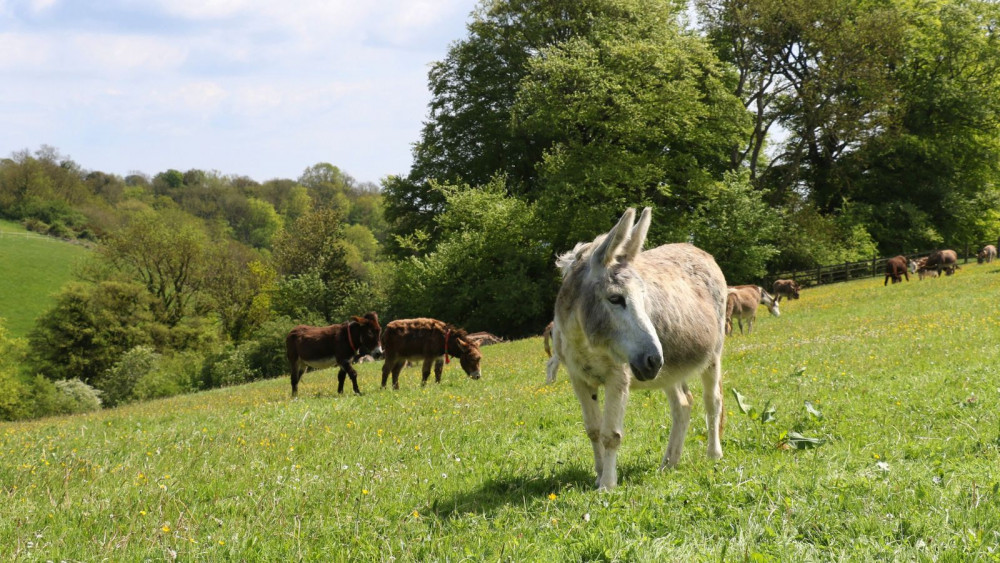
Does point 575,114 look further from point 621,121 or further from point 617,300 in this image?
point 617,300

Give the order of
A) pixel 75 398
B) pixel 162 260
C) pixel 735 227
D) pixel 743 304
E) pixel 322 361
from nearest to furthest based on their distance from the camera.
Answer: pixel 322 361 → pixel 743 304 → pixel 735 227 → pixel 75 398 → pixel 162 260

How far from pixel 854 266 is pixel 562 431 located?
49.6m

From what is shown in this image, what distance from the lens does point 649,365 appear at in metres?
4.74

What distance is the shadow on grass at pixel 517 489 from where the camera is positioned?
5.41 metres

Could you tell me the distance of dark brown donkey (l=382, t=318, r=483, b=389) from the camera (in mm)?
17344

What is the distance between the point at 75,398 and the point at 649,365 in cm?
5131

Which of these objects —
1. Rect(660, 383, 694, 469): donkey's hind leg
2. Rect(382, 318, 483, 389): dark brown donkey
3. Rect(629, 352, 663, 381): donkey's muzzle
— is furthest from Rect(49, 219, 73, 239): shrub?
Rect(629, 352, 663, 381): donkey's muzzle

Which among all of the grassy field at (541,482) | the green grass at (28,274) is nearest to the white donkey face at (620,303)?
the grassy field at (541,482)

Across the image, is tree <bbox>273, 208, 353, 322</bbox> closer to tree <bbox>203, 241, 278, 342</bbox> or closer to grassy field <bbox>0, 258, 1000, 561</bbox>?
tree <bbox>203, 241, 278, 342</bbox>

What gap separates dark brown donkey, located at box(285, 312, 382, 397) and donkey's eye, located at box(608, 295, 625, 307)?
1224 centimetres

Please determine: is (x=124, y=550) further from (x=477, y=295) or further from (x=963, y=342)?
(x=477, y=295)

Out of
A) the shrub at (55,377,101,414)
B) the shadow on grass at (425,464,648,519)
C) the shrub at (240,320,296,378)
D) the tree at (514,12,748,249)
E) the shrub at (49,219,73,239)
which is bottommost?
the shrub at (55,377,101,414)

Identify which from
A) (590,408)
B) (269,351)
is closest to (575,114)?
(269,351)

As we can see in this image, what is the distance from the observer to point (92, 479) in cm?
702
